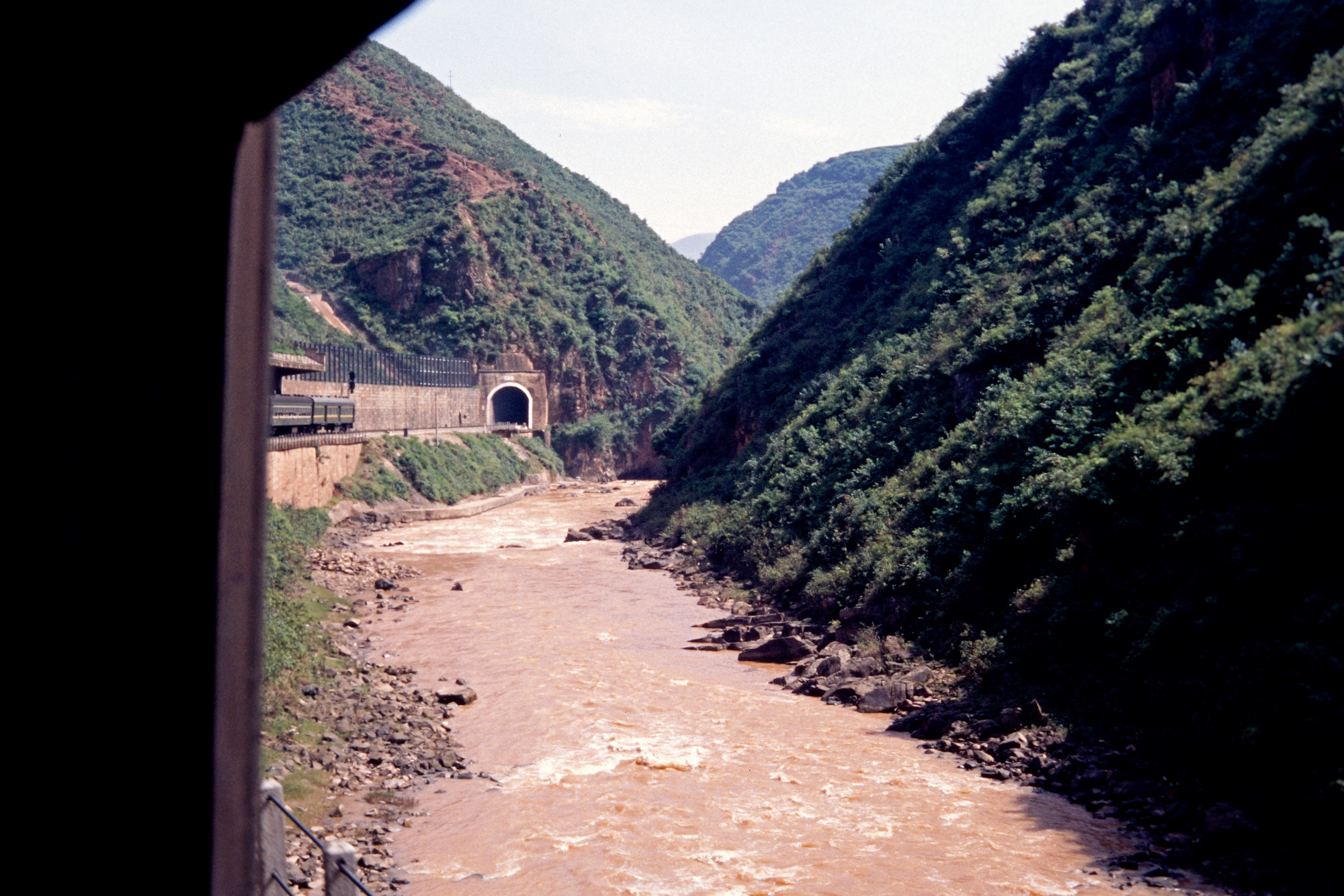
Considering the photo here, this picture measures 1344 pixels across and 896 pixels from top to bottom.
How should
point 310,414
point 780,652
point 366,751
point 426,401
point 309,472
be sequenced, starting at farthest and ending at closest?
point 426,401, point 310,414, point 309,472, point 780,652, point 366,751

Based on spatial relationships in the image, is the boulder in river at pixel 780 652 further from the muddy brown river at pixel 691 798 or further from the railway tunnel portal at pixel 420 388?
the railway tunnel portal at pixel 420 388

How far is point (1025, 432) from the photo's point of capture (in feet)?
62.7

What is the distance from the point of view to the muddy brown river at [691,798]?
10.4m

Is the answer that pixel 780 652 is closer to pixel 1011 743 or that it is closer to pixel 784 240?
pixel 1011 743

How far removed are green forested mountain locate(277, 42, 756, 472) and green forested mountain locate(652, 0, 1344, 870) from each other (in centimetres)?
3405

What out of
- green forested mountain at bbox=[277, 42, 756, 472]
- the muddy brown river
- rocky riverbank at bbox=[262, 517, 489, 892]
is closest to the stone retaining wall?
green forested mountain at bbox=[277, 42, 756, 472]

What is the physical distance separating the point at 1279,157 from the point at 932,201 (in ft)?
70.5

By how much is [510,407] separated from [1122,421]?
57227mm

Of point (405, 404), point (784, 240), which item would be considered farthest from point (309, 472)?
point (784, 240)

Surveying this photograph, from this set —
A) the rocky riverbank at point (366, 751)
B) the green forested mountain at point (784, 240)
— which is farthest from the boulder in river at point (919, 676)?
the green forested mountain at point (784, 240)

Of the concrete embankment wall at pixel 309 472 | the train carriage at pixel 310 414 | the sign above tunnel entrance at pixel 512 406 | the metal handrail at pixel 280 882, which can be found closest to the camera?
the metal handrail at pixel 280 882

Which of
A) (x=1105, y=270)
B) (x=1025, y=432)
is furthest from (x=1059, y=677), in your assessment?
(x=1105, y=270)

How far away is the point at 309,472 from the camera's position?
35406 millimetres

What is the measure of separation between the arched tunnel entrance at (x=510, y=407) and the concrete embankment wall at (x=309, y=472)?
2586cm
